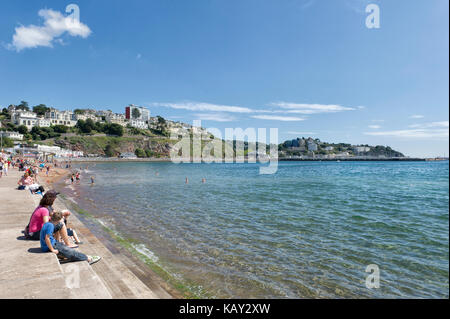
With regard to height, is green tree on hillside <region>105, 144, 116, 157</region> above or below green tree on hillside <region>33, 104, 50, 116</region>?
below

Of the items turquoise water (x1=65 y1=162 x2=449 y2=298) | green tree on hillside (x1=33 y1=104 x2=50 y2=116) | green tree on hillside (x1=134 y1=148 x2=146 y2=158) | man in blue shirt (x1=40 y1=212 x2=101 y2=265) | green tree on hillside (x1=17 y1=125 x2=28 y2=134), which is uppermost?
green tree on hillside (x1=33 y1=104 x2=50 y2=116)

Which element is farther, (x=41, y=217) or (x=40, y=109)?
(x=40, y=109)

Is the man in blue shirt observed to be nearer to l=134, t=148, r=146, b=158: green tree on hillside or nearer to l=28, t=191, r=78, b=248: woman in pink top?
l=28, t=191, r=78, b=248: woman in pink top

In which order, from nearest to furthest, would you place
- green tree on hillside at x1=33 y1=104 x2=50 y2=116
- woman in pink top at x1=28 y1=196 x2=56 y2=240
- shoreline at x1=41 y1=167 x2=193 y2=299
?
shoreline at x1=41 y1=167 x2=193 y2=299
woman in pink top at x1=28 y1=196 x2=56 y2=240
green tree on hillside at x1=33 y1=104 x2=50 y2=116

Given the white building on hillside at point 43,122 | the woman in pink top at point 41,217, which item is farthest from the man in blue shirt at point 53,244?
the white building on hillside at point 43,122

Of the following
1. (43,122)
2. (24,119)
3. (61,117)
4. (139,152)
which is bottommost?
(139,152)

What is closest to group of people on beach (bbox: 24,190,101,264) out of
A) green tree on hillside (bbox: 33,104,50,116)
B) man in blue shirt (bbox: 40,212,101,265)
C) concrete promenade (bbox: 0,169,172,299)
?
man in blue shirt (bbox: 40,212,101,265)

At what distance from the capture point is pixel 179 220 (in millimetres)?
14656

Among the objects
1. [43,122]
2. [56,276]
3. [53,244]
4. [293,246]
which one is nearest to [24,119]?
[43,122]

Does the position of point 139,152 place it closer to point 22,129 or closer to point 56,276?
point 22,129

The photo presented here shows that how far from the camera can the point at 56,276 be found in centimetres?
481

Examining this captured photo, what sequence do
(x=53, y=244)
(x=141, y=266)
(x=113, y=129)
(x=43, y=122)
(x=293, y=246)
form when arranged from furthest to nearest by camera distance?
(x=113, y=129)
(x=43, y=122)
(x=293, y=246)
(x=141, y=266)
(x=53, y=244)

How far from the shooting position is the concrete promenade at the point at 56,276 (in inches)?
170

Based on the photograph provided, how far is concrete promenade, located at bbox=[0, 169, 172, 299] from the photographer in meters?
4.31
